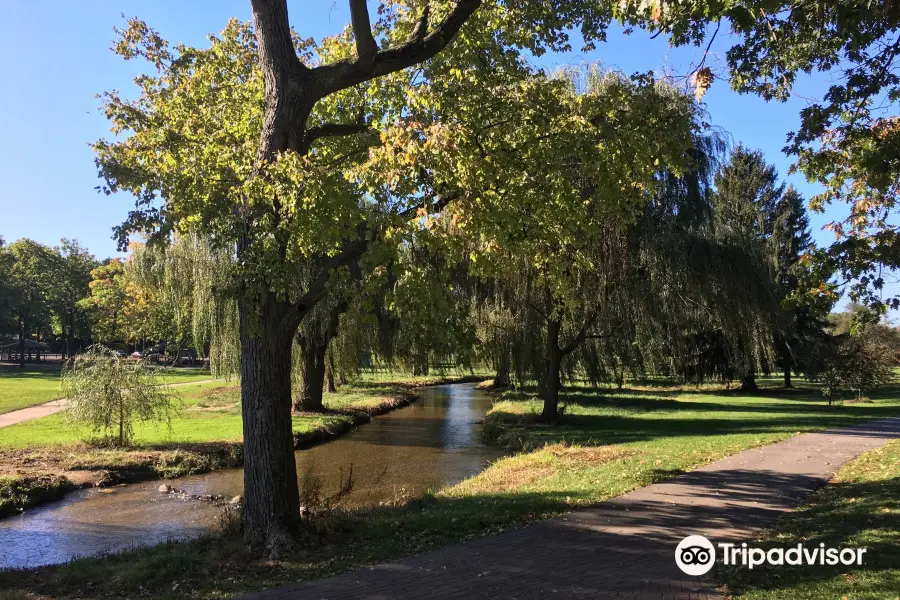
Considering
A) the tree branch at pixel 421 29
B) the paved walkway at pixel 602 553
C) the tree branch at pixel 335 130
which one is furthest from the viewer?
the tree branch at pixel 335 130

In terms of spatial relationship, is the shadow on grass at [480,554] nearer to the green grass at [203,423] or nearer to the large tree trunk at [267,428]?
the large tree trunk at [267,428]

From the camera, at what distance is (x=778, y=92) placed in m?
8.20

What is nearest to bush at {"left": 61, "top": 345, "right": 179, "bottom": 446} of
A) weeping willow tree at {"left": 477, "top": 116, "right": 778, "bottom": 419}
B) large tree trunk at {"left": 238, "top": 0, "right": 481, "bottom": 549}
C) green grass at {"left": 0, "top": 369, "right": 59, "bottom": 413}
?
green grass at {"left": 0, "top": 369, "right": 59, "bottom": 413}

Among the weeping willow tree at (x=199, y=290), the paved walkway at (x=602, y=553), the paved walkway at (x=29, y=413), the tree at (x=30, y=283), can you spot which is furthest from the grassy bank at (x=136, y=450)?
the tree at (x=30, y=283)

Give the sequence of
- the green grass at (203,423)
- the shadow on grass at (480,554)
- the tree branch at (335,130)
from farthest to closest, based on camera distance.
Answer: the green grass at (203,423), the tree branch at (335,130), the shadow on grass at (480,554)

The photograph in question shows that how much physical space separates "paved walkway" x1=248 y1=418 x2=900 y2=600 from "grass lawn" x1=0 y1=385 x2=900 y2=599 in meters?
0.43

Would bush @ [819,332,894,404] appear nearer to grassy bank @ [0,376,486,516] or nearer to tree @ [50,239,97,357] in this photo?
grassy bank @ [0,376,486,516]

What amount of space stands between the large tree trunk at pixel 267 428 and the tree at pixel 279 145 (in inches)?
0.6

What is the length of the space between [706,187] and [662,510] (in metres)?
13.3

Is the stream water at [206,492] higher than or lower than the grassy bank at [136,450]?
lower

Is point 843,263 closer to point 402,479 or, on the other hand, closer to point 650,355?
point 402,479

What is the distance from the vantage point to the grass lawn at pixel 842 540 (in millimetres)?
4629

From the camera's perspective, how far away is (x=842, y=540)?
5.81 metres

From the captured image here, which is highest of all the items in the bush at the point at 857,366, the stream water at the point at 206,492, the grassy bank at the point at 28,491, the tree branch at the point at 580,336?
the tree branch at the point at 580,336
